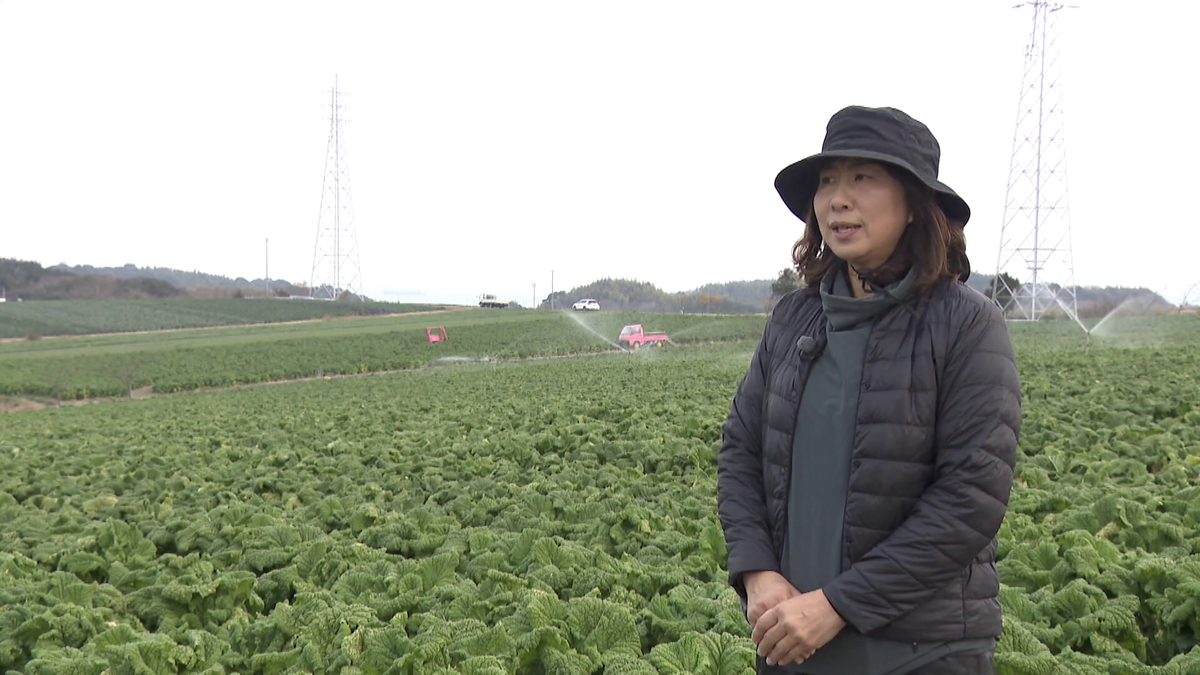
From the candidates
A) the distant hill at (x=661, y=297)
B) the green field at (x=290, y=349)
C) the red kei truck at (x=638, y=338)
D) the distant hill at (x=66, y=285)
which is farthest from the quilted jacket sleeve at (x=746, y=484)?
the distant hill at (x=66, y=285)

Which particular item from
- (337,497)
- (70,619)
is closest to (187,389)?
(337,497)

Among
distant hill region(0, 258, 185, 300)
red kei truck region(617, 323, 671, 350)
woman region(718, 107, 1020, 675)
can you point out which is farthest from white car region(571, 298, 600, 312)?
woman region(718, 107, 1020, 675)

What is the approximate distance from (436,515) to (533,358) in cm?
3590

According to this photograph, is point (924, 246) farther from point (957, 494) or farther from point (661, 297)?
point (661, 297)

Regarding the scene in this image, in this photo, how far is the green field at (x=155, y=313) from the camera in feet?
200

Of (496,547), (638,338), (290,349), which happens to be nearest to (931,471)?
(496,547)

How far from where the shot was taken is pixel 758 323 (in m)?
51.7

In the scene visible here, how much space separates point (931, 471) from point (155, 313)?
254ft

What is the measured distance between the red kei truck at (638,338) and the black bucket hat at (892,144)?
4139 centimetres

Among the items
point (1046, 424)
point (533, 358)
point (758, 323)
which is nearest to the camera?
point (1046, 424)

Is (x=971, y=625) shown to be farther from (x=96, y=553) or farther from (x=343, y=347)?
(x=343, y=347)

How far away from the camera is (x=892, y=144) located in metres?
2.20

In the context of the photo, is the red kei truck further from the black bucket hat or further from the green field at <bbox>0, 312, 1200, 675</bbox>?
the black bucket hat

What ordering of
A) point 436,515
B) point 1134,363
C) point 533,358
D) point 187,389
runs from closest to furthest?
1. point 436,515
2. point 1134,363
3. point 187,389
4. point 533,358
